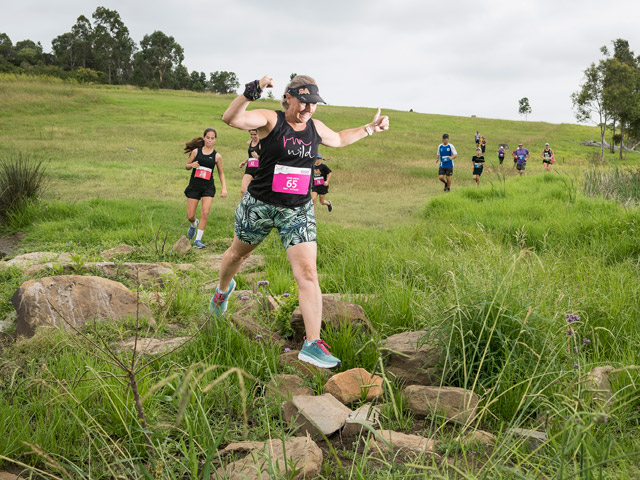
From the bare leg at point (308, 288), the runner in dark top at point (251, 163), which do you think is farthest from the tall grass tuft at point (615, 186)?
the bare leg at point (308, 288)

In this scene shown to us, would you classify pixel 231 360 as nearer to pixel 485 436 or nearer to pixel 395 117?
pixel 485 436

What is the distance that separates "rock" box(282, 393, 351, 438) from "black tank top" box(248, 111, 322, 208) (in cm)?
159

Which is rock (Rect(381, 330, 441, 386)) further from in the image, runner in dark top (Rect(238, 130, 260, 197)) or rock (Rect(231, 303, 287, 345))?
runner in dark top (Rect(238, 130, 260, 197))

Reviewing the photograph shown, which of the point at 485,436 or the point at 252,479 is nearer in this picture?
the point at 252,479

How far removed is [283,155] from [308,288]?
3.44ft

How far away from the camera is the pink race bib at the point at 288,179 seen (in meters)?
4.30

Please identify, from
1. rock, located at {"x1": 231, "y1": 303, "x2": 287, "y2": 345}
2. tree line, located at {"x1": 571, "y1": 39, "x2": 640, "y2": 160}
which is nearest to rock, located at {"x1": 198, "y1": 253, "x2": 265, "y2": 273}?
rock, located at {"x1": 231, "y1": 303, "x2": 287, "y2": 345}

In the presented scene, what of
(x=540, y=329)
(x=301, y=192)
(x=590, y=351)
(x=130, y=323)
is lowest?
(x=130, y=323)

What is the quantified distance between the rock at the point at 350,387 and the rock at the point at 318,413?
152 millimetres

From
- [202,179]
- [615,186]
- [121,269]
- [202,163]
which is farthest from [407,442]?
[615,186]

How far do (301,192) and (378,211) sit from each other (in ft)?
35.4

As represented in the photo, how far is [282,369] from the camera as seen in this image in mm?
3951

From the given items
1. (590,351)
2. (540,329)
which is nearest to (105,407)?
(540,329)

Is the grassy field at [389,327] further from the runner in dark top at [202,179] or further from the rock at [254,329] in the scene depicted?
the runner in dark top at [202,179]
